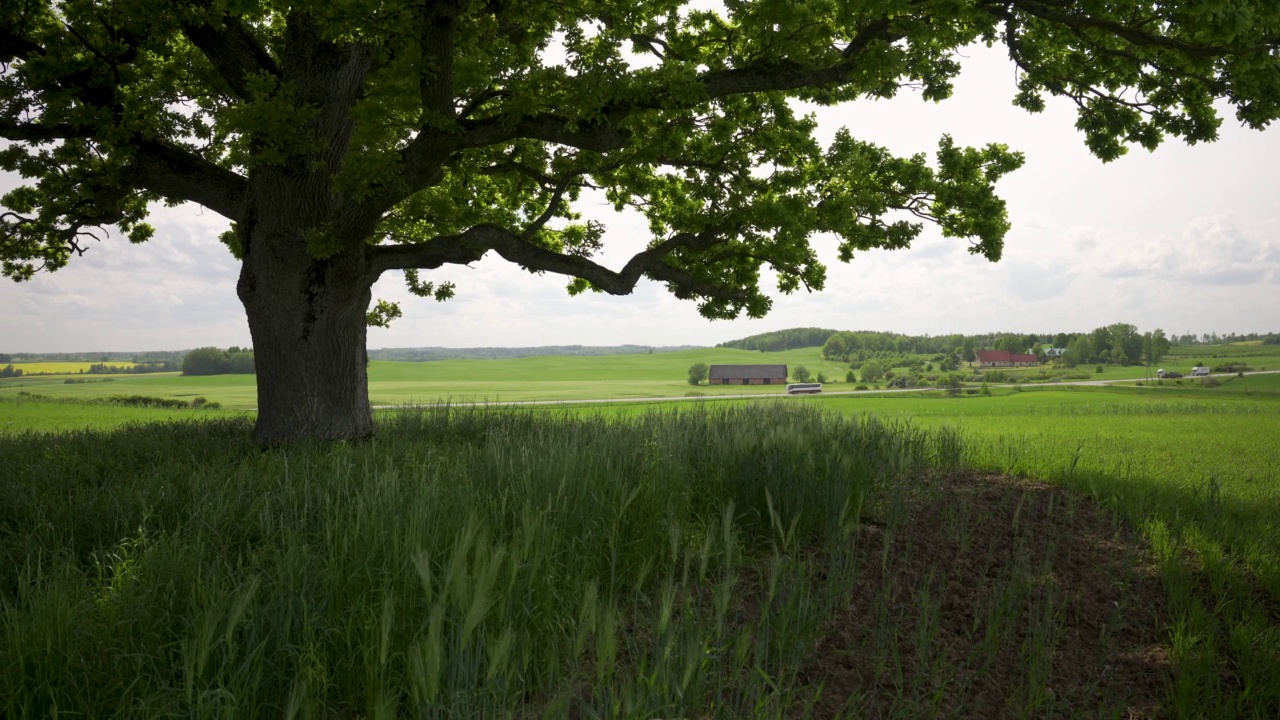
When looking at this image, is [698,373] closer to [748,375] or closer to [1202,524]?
[748,375]

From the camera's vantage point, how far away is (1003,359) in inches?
1308

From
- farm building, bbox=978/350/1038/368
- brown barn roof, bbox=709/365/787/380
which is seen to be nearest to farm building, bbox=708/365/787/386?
brown barn roof, bbox=709/365/787/380

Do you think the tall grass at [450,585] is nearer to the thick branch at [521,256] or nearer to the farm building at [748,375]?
the thick branch at [521,256]

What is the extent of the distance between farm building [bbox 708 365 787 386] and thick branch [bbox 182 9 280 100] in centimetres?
1989

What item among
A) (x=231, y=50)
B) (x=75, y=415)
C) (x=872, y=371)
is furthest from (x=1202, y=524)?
(x=75, y=415)

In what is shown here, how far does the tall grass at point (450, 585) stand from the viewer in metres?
2.97

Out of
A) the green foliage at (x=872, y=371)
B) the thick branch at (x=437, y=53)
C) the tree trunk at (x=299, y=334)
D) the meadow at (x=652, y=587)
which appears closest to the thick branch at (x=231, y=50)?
the tree trunk at (x=299, y=334)

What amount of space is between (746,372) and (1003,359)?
44.6ft

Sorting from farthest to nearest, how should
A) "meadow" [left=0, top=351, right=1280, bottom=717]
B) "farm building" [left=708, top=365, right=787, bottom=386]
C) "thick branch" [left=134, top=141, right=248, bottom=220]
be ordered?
"farm building" [left=708, top=365, right=787, bottom=386] → "thick branch" [left=134, top=141, right=248, bottom=220] → "meadow" [left=0, top=351, right=1280, bottom=717]

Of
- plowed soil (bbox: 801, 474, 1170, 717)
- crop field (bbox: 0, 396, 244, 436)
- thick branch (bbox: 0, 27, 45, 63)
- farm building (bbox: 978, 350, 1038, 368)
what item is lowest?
plowed soil (bbox: 801, 474, 1170, 717)

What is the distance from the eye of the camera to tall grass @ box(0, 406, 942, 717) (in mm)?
2969

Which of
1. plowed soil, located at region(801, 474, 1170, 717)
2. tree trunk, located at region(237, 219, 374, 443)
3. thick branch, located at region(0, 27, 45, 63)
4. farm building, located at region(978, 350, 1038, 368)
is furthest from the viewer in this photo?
farm building, located at region(978, 350, 1038, 368)

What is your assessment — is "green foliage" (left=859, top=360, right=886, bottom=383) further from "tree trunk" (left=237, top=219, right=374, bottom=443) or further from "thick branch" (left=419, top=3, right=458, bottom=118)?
"thick branch" (left=419, top=3, right=458, bottom=118)

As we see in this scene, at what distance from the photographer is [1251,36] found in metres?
8.51
